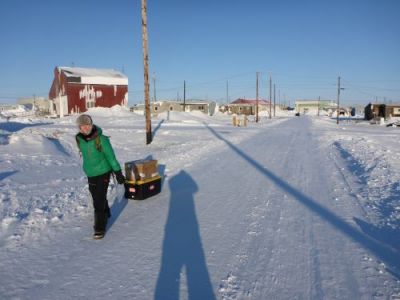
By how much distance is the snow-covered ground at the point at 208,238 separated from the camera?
12.1 feet

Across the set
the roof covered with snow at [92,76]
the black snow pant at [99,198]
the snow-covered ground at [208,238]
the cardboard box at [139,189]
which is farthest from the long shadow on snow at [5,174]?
the roof covered with snow at [92,76]

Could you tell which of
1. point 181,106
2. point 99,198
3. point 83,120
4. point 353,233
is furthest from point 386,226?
point 181,106

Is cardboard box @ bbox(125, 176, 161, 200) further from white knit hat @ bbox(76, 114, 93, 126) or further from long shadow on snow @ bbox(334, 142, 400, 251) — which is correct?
long shadow on snow @ bbox(334, 142, 400, 251)

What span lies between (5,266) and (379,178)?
8708 mm

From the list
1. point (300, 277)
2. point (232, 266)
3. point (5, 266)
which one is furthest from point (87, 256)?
point (300, 277)

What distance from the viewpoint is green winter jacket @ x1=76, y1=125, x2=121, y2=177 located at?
498 centimetres

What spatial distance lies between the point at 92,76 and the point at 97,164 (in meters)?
46.0

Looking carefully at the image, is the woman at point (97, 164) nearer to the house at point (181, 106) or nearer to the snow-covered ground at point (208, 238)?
the snow-covered ground at point (208, 238)

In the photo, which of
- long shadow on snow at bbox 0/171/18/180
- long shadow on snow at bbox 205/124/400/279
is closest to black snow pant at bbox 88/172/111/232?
long shadow on snow at bbox 205/124/400/279

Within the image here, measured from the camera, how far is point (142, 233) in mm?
5195

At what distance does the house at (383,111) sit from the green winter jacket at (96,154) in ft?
208

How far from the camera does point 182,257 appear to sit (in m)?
4.33

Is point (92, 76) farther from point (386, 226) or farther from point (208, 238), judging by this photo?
point (386, 226)

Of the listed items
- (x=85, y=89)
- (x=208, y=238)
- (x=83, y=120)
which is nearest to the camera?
(x=83, y=120)
